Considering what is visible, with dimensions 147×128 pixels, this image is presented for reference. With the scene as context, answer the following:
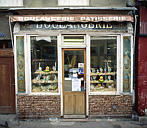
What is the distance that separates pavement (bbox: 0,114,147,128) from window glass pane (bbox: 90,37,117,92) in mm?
1254

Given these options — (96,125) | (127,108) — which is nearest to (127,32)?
(127,108)

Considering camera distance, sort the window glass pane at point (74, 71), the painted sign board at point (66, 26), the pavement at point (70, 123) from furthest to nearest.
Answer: the window glass pane at point (74, 71) < the painted sign board at point (66, 26) < the pavement at point (70, 123)

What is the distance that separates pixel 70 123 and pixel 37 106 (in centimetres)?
146

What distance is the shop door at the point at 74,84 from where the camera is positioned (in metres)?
5.88

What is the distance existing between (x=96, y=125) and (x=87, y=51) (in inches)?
112

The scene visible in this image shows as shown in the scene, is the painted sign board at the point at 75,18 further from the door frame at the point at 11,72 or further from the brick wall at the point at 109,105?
the brick wall at the point at 109,105

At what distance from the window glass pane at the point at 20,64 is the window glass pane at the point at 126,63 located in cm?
403

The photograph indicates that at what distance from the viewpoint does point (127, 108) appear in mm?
5789

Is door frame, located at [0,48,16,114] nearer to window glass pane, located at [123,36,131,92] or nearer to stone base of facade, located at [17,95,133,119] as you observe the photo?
stone base of facade, located at [17,95,133,119]

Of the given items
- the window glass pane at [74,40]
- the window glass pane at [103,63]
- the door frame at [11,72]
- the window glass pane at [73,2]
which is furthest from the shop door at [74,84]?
the door frame at [11,72]

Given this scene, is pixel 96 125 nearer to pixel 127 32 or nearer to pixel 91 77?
pixel 91 77

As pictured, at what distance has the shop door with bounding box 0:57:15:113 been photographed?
6207 mm

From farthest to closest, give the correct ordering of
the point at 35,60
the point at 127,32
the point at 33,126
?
the point at 35,60, the point at 127,32, the point at 33,126

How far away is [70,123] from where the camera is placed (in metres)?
5.50
